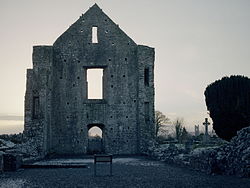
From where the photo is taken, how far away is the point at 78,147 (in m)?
25.1

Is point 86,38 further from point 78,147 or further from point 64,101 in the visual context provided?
point 78,147

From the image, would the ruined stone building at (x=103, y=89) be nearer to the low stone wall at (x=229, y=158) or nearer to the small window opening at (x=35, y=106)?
the small window opening at (x=35, y=106)

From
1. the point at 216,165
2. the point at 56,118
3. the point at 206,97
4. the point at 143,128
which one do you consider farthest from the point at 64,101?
the point at 216,165

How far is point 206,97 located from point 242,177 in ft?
28.0

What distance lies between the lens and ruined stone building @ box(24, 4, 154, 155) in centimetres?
→ 2506

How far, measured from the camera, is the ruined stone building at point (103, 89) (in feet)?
82.2

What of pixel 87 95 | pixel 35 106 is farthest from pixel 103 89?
pixel 35 106

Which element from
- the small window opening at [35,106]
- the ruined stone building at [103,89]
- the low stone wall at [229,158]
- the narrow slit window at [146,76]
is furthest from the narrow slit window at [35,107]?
the low stone wall at [229,158]

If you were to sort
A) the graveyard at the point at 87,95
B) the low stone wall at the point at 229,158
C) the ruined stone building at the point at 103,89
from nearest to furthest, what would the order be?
the low stone wall at the point at 229,158, the graveyard at the point at 87,95, the ruined stone building at the point at 103,89

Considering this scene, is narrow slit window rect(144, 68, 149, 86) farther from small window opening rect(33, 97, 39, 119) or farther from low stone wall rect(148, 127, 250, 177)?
low stone wall rect(148, 127, 250, 177)

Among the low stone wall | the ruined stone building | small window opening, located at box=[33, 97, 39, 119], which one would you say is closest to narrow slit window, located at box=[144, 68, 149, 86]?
the ruined stone building

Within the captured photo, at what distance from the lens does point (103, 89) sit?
25969 millimetres

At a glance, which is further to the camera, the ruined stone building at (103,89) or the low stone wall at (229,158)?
the ruined stone building at (103,89)

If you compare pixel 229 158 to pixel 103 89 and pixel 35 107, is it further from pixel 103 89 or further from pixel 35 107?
pixel 35 107
